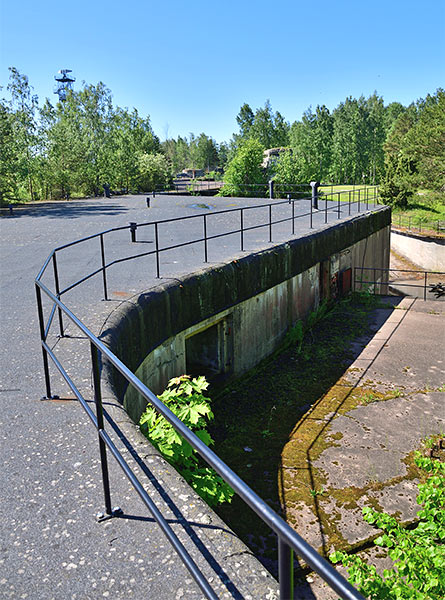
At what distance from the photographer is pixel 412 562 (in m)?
4.44

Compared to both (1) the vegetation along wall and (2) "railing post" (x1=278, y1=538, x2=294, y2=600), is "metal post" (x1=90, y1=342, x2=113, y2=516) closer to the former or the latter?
(2) "railing post" (x1=278, y1=538, x2=294, y2=600)

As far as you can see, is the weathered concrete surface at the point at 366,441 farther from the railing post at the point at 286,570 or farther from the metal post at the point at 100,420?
the railing post at the point at 286,570

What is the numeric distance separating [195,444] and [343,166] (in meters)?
78.3

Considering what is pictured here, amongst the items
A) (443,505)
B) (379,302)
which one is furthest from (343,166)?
(443,505)

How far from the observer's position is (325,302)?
16.4m

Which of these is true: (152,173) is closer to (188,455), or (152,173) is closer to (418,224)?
(418,224)

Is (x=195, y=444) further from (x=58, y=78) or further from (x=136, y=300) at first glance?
(x=58, y=78)

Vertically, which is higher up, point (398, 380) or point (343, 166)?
point (343, 166)

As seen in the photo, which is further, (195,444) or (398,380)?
(398,380)

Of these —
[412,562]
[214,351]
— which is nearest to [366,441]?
[214,351]

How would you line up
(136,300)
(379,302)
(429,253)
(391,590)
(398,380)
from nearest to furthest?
1. (391,590)
2. (136,300)
3. (398,380)
4. (379,302)
5. (429,253)

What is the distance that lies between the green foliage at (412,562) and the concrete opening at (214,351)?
5.51m

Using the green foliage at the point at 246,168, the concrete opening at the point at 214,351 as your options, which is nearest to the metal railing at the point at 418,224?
the green foliage at the point at 246,168

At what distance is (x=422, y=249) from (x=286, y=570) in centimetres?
4158
